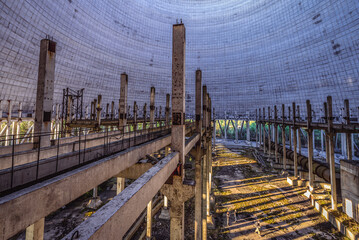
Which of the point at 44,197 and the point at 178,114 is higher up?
the point at 178,114

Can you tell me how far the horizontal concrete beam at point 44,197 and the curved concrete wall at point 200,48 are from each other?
22.3m

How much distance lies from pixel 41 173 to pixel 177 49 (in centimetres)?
599

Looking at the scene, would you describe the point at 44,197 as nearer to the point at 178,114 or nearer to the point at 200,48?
the point at 178,114

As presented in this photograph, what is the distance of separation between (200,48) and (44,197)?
46.3m

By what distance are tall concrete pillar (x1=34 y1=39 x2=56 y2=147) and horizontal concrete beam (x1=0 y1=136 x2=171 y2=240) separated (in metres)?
5.78

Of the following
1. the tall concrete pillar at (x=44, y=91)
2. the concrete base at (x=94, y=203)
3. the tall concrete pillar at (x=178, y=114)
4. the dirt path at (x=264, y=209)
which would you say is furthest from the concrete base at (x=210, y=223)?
the tall concrete pillar at (x=44, y=91)

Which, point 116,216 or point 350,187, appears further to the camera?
point 350,187

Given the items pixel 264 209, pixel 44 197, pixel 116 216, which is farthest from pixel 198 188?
pixel 116 216

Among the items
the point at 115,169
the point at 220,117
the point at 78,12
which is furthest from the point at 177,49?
the point at 220,117

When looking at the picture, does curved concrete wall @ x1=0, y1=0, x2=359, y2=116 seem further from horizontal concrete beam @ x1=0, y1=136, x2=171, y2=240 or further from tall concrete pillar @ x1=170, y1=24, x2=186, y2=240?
horizontal concrete beam @ x1=0, y1=136, x2=171, y2=240

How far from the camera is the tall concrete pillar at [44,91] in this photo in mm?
7500

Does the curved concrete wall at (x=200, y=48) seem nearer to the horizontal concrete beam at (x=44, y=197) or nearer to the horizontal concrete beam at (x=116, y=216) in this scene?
the horizontal concrete beam at (x=44, y=197)

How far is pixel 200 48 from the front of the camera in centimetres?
4312

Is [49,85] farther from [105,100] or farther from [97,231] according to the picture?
[105,100]
